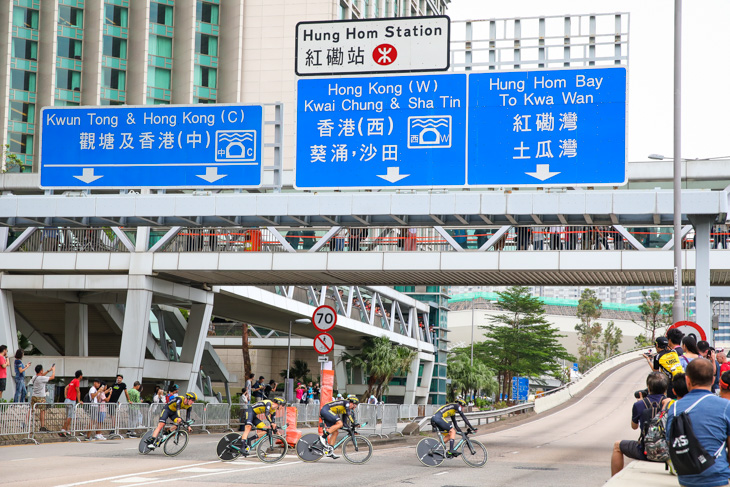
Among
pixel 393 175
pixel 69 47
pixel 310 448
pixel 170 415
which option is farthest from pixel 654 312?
pixel 310 448

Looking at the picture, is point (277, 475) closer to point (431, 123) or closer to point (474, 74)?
point (431, 123)

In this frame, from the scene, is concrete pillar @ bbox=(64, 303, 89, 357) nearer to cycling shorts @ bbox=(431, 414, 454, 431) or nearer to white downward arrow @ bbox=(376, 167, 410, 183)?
white downward arrow @ bbox=(376, 167, 410, 183)

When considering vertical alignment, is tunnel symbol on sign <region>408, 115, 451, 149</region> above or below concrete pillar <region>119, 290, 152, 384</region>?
above

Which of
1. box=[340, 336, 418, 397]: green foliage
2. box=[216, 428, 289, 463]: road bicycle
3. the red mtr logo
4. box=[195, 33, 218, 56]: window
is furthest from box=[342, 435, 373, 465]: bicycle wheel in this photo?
box=[195, 33, 218, 56]: window

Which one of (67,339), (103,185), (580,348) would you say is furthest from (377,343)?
(580,348)

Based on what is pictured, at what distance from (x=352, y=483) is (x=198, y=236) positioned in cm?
2064

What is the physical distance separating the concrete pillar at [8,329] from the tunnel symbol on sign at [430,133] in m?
21.5

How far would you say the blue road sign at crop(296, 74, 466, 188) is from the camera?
19359mm

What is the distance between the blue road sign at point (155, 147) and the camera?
20.5 m

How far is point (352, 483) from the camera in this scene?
1430 centimetres

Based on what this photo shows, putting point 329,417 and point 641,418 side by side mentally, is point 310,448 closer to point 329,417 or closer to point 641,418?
point 329,417

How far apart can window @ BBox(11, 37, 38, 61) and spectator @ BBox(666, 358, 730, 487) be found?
74169mm

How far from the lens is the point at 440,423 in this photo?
18.5 m

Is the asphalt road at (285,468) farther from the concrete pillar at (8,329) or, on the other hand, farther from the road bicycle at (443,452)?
the concrete pillar at (8,329)
